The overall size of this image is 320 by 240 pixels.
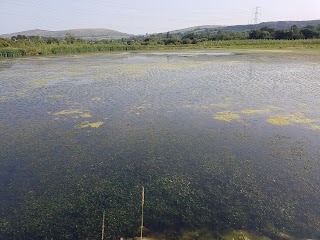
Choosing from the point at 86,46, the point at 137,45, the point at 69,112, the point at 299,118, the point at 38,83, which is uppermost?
the point at 86,46

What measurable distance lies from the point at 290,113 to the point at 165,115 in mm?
3433

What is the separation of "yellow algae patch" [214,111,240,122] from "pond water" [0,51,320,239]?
0.03 meters

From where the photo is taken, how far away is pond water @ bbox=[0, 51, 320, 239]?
390 cm

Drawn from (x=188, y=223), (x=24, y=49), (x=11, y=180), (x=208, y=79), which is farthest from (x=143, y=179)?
(x=24, y=49)

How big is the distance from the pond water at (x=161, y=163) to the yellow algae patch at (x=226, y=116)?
27 millimetres

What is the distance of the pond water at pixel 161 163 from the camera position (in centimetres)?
390

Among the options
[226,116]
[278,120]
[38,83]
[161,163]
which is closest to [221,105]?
[226,116]

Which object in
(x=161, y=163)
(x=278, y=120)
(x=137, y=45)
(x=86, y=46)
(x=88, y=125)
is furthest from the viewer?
(x=137, y=45)

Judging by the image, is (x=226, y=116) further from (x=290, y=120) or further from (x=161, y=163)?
(x=161, y=163)

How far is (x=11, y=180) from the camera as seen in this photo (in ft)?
16.2

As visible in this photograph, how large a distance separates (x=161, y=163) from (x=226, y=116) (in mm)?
3359

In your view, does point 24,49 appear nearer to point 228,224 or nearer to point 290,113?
point 290,113

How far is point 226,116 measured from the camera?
8.20m

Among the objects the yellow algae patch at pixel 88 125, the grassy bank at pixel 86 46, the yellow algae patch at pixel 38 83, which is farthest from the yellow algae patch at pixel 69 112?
the grassy bank at pixel 86 46
